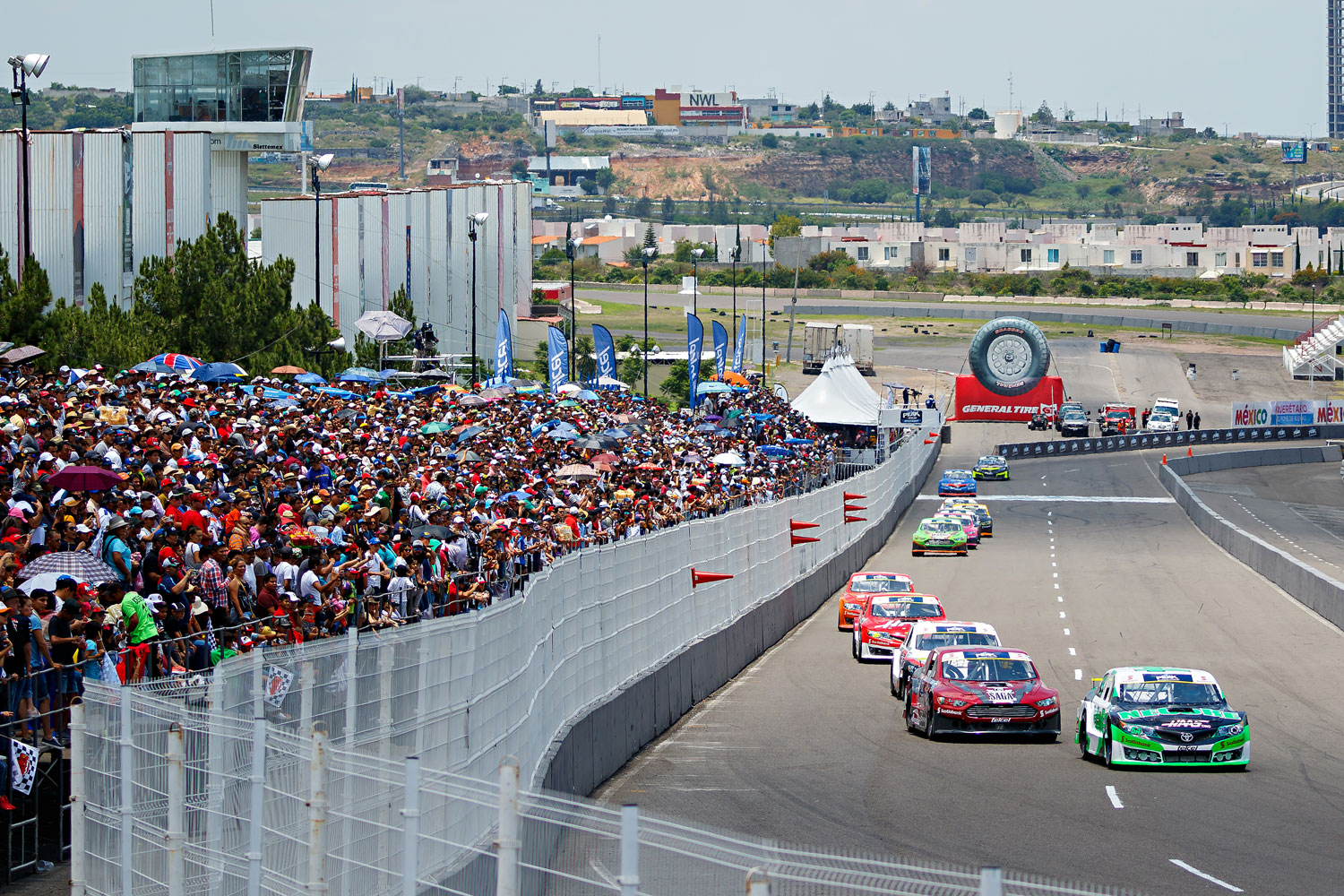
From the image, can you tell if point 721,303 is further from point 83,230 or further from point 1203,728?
point 1203,728

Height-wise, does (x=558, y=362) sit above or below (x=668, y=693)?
above

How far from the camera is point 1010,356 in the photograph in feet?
317

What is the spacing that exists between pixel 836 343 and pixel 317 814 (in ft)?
360

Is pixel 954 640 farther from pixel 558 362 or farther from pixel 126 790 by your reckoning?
pixel 558 362

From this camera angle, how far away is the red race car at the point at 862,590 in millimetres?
33250

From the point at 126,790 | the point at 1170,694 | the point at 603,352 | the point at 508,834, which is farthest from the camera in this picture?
the point at 603,352

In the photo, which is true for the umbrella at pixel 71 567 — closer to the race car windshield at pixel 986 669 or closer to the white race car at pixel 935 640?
the race car windshield at pixel 986 669

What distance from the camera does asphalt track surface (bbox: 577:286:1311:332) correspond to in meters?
168

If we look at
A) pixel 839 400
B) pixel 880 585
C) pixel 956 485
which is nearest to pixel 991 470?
pixel 956 485

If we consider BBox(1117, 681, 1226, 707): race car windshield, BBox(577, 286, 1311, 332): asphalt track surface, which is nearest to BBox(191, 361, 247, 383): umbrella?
BBox(1117, 681, 1226, 707): race car windshield

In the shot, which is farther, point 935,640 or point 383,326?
point 383,326

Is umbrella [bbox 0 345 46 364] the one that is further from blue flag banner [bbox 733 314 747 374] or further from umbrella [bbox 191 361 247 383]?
blue flag banner [bbox 733 314 747 374]

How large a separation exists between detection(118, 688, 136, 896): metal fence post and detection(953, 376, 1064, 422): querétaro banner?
9114 centimetres

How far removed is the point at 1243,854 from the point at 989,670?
740cm
